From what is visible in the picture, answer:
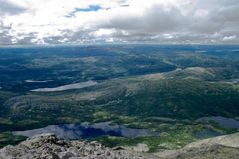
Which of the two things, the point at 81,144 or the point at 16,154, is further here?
the point at 81,144

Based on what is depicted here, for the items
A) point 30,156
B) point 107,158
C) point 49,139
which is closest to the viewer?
point 30,156

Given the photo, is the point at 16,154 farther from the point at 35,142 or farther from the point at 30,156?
the point at 35,142

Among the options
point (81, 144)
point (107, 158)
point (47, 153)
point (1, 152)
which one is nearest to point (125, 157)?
point (107, 158)

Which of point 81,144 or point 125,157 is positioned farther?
point 81,144

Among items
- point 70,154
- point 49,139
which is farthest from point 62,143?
point 70,154

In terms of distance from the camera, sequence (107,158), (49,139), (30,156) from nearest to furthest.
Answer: (30,156) → (107,158) → (49,139)

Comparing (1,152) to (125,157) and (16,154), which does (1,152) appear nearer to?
(16,154)
